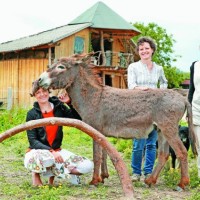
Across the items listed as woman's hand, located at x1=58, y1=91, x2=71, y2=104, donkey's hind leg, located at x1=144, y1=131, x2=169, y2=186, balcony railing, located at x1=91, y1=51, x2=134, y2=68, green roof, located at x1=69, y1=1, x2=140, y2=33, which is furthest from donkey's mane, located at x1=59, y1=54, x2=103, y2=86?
balcony railing, located at x1=91, y1=51, x2=134, y2=68

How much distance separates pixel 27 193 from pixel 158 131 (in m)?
2.32

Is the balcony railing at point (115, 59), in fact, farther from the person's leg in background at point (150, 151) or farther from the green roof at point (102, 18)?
the person's leg in background at point (150, 151)

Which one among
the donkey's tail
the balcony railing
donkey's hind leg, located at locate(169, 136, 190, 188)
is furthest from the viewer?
the balcony railing

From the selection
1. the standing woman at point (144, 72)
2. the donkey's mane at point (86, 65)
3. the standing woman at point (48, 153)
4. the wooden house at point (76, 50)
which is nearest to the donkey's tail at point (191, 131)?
the standing woman at point (144, 72)

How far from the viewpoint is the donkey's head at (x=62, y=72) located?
702 centimetres

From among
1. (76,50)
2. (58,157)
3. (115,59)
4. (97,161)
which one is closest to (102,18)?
(115,59)

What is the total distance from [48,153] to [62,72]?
131 centimetres

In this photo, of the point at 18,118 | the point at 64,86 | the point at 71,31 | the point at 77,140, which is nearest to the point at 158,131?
the point at 64,86

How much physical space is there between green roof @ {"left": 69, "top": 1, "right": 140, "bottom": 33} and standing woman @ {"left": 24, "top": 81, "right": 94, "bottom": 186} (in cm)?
2240

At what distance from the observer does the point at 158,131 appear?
24.3 ft

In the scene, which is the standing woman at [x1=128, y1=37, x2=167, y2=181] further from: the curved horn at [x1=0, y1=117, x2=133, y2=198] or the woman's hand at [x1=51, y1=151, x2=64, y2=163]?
the curved horn at [x1=0, y1=117, x2=133, y2=198]

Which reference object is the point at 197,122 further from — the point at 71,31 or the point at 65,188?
the point at 71,31

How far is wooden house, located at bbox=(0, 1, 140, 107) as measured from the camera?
27625 millimetres

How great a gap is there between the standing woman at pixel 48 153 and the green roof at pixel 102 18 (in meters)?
22.4
